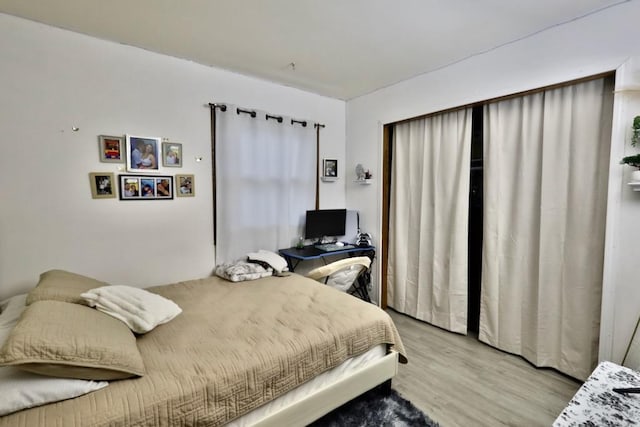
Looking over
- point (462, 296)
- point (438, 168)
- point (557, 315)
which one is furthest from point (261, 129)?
point (557, 315)

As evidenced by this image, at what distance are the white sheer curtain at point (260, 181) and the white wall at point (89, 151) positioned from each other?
15 cm

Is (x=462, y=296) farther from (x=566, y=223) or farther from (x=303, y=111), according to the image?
(x=303, y=111)

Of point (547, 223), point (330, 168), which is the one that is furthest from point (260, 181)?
point (547, 223)

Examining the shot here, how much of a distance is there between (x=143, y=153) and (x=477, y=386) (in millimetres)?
3216

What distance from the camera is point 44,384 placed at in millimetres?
1147

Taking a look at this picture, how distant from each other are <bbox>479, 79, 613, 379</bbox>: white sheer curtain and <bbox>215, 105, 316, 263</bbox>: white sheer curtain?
6.30ft

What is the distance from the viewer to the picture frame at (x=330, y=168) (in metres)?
3.82

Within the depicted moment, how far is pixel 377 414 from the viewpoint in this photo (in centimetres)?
193

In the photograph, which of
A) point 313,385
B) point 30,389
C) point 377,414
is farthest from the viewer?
point 377,414

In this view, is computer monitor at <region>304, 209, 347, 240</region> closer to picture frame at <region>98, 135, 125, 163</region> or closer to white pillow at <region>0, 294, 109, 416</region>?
picture frame at <region>98, 135, 125, 163</region>

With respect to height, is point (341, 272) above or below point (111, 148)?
below

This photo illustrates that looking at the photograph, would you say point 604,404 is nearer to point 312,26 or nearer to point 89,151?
point 312,26

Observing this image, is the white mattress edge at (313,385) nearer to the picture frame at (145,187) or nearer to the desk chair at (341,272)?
the desk chair at (341,272)

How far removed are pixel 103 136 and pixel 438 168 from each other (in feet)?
9.85
